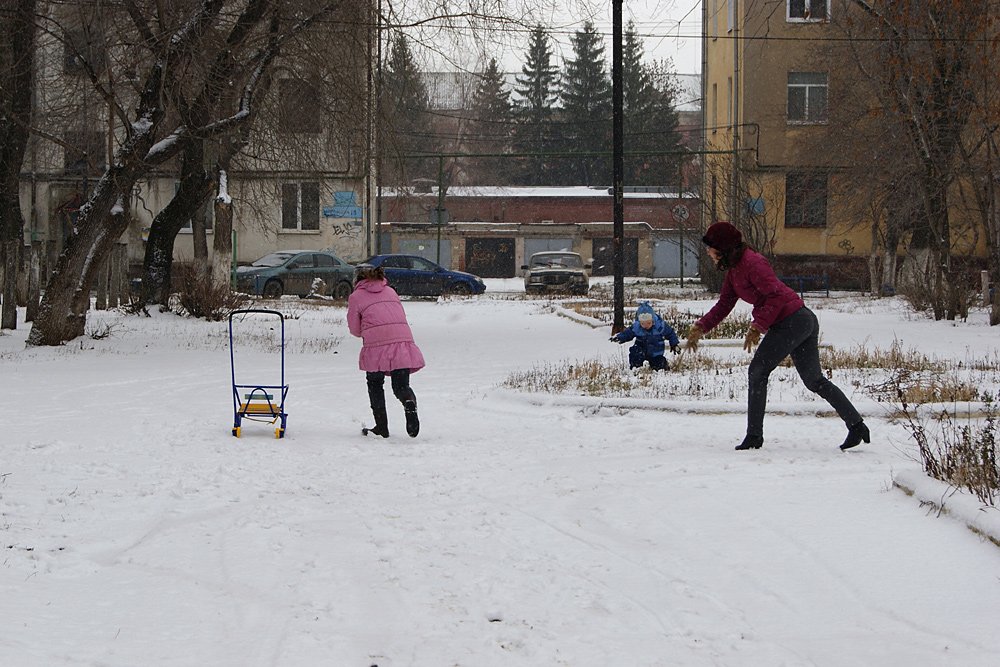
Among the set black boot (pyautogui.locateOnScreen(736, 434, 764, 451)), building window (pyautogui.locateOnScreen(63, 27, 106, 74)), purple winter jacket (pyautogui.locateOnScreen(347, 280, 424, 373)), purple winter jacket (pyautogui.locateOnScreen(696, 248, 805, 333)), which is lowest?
black boot (pyautogui.locateOnScreen(736, 434, 764, 451))

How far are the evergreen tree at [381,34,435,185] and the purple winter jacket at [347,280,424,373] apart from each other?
323 inches

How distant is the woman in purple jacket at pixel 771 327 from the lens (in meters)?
8.64

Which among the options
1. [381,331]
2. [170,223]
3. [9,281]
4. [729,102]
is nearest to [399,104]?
[170,223]

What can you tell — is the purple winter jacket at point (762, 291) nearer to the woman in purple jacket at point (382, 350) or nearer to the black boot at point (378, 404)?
the woman in purple jacket at point (382, 350)

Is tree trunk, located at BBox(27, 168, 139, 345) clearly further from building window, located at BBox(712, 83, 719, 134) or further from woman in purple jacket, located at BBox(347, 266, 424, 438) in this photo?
building window, located at BBox(712, 83, 719, 134)

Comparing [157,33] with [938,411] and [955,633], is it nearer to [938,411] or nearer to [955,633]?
[938,411]

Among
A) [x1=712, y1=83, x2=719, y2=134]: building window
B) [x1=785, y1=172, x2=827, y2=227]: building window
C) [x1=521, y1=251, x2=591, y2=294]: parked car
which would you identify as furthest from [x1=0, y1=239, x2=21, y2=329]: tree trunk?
[x1=712, y1=83, x2=719, y2=134]: building window

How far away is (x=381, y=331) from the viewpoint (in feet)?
32.4

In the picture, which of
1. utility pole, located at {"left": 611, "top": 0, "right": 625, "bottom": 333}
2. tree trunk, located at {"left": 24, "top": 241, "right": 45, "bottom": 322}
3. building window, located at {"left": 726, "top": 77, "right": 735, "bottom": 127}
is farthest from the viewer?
building window, located at {"left": 726, "top": 77, "right": 735, "bottom": 127}

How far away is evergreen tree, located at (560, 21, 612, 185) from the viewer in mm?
76750

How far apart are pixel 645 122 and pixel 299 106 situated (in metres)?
61.6

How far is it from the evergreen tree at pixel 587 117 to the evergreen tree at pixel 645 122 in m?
1.51

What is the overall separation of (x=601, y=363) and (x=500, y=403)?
3608 millimetres

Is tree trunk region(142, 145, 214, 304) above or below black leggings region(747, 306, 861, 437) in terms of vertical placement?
above
